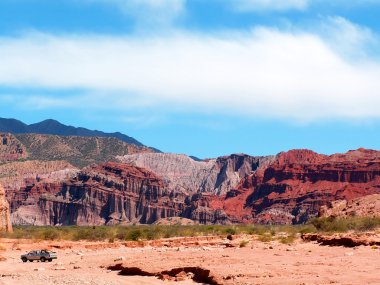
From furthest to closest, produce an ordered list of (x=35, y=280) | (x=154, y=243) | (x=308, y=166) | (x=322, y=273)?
(x=308, y=166)
(x=154, y=243)
(x=35, y=280)
(x=322, y=273)

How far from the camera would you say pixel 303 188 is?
180 m

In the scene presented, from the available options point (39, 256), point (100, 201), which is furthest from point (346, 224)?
point (100, 201)

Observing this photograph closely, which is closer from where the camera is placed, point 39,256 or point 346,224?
point 39,256

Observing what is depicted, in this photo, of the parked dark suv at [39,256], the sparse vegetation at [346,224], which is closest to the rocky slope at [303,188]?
the sparse vegetation at [346,224]

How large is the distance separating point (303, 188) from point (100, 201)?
51.5 m

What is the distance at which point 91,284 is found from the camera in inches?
1048

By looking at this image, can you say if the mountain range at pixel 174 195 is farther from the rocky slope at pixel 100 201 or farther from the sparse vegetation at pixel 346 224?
the sparse vegetation at pixel 346 224

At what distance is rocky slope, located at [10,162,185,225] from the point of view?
17700cm

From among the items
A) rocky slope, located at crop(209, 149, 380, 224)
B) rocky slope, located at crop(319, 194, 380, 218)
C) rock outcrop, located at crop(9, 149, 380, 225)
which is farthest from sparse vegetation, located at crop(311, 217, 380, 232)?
rock outcrop, located at crop(9, 149, 380, 225)

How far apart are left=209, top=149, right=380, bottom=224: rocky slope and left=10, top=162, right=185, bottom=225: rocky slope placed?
14.8 meters

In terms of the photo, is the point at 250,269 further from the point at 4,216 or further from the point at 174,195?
the point at 174,195

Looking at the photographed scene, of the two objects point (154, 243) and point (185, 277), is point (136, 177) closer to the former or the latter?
point (154, 243)

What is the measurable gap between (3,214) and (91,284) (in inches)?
2150

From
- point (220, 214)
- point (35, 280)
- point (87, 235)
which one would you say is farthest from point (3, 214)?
point (220, 214)
